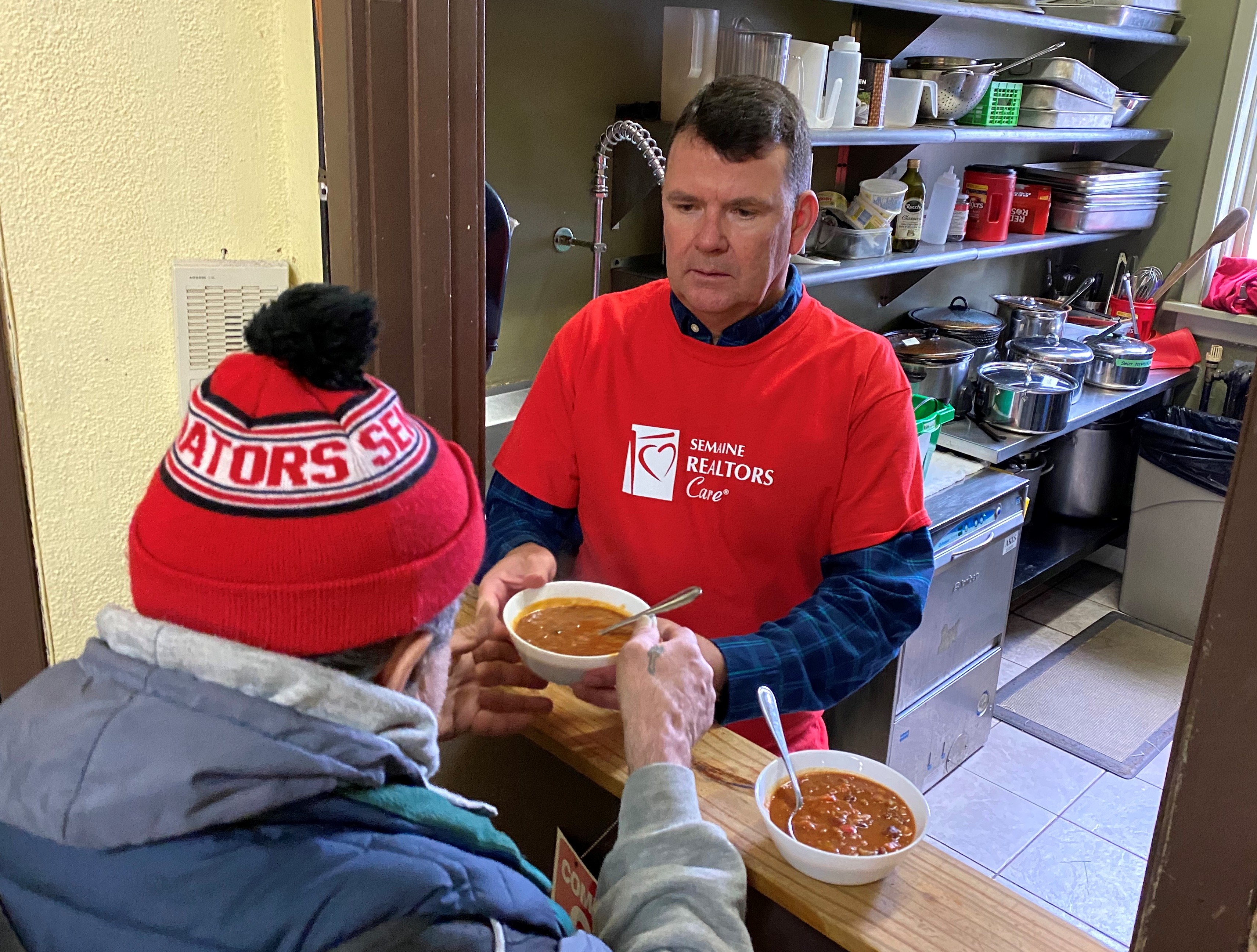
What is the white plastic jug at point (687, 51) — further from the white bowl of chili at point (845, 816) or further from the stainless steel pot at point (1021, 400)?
the white bowl of chili at point (845, 816)

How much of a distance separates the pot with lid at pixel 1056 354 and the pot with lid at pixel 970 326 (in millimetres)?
93

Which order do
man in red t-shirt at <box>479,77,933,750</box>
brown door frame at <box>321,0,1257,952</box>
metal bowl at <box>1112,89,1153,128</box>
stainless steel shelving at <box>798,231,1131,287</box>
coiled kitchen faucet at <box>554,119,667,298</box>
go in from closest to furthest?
brown door frame at <box>321,0,1257,952</box>
man in red t-shirt at <box>479,77,933,750</box>
coiled kitchen faucet at <box>554,119,667,298</box>
stainless steel shelving at <box>798,231,1131,287</box>
metal bowl at <box>1112,89,1153,128</box>

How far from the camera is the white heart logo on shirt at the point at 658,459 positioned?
5.01ft

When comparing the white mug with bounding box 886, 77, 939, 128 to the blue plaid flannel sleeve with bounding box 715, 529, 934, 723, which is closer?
the blue plaid flannel sleeve with bounding box 715, 529, 934, 723

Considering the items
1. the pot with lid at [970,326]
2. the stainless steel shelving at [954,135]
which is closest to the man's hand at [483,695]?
the stainless steel shelving at [954,135]

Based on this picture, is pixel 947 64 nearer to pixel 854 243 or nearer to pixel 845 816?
pixel 854 243

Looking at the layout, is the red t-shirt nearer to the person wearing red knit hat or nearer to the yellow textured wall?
the yellow textured wall

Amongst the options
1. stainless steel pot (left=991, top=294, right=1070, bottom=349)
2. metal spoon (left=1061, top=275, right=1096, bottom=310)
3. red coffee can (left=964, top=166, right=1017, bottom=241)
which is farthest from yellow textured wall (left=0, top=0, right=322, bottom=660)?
metal spoon (left=1061, top=275, right=1096, bottom=310)

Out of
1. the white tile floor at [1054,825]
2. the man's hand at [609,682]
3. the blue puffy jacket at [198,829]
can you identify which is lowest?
the white tile floor at [1054,825]

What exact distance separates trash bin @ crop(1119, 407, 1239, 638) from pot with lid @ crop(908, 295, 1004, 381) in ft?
2.58

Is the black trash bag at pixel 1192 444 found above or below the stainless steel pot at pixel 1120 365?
below

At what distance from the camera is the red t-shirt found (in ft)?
4.79

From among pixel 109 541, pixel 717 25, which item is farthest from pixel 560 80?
pixel 109 541

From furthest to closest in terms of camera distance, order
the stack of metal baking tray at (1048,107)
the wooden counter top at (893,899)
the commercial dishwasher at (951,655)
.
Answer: the stack of metal baking tray at (1048,107) < the commercial dishwasher at (951,655) < the wooden counter top at (893,899)
